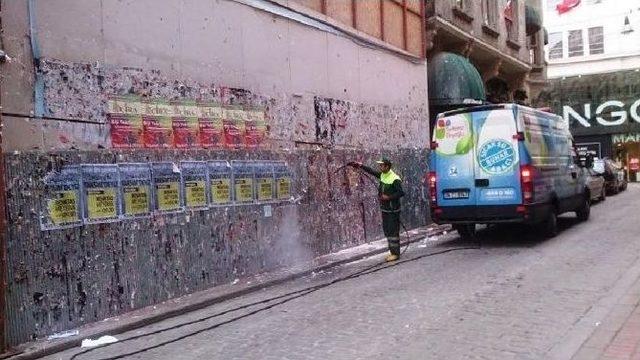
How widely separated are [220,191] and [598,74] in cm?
3338

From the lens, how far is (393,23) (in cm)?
1499

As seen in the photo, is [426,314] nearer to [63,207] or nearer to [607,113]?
[63,207]

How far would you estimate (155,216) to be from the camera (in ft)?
26.0

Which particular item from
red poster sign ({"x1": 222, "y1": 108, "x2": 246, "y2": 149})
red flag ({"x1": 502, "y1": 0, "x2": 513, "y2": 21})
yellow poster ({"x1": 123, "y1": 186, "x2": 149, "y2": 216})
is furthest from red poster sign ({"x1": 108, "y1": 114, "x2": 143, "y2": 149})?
red flag ({"x1": 502, "y1": 0, "x2": 513, "y2": 21})

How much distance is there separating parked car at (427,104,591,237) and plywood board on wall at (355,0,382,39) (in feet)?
9.92

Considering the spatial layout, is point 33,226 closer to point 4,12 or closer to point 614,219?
point 4,12

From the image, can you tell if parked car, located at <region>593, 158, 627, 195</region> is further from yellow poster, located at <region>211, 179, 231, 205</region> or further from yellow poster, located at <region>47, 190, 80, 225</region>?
yellow poster, located at <region>47, 190, 80, 225</region>

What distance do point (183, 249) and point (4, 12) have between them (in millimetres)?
3580

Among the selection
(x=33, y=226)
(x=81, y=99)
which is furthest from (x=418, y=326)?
(x=81, y=99)

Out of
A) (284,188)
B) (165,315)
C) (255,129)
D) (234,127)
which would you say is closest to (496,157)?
(284,188)

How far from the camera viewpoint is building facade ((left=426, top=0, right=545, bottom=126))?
1717 centimetres

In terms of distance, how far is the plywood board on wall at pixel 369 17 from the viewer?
13523 millimetres

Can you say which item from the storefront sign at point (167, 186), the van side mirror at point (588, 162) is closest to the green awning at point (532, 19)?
the van side mirror at point (588, 162)

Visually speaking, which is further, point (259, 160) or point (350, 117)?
point (350, 117)
